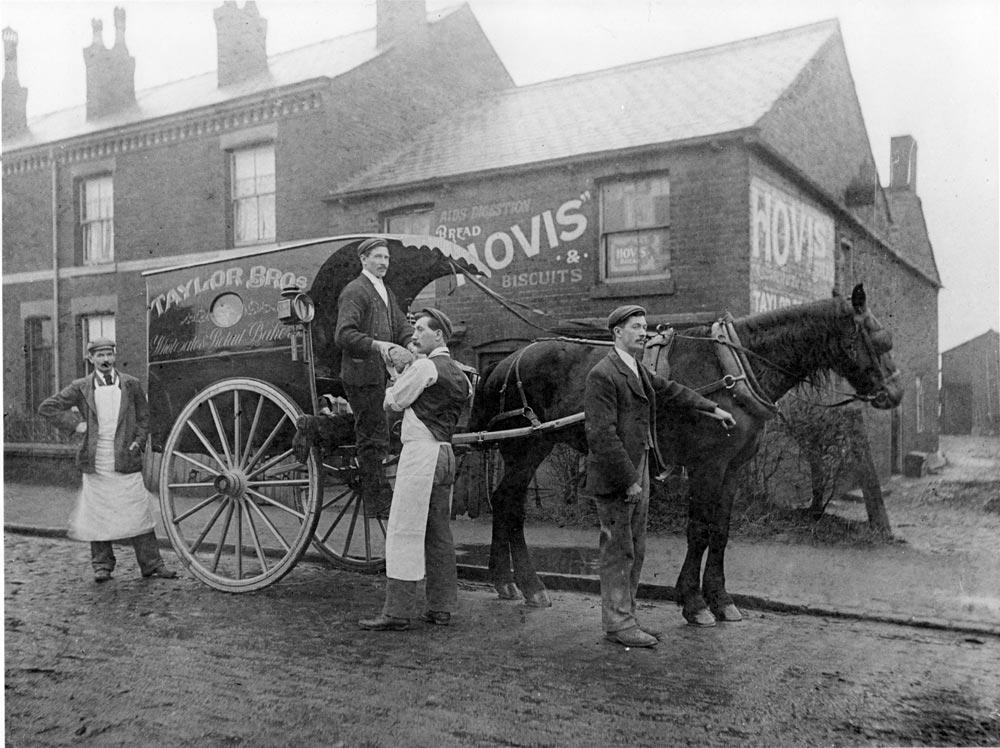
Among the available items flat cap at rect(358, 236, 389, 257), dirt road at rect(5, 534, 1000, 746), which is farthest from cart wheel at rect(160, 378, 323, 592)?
flat cap at rect(358, 236, 389, 257)

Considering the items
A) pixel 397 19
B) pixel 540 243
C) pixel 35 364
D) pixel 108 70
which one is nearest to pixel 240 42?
pixel 108 70

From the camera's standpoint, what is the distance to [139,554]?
6172mm

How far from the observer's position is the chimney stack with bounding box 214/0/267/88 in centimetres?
755

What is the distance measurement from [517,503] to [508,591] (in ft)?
1.97

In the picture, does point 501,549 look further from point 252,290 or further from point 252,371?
point 252,290

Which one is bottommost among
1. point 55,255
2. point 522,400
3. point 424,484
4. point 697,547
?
point 697,547

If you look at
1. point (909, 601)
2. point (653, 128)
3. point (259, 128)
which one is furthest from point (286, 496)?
point (909, 601)

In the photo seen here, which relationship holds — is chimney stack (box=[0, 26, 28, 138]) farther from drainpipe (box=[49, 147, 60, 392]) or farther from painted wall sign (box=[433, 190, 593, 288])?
painted wall sign (box=[433, 190, 593, 288])

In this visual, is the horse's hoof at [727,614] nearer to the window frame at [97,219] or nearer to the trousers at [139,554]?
the trousers at [139,554]

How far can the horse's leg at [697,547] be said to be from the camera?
4.84 metres

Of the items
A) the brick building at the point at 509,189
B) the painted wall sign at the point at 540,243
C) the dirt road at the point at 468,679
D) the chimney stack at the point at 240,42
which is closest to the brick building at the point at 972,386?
the brick building at the point at 509,189

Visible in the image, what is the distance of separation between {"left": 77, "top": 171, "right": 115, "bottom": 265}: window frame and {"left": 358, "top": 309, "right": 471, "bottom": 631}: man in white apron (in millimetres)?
5908

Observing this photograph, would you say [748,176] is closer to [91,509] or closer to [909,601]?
[909,601]

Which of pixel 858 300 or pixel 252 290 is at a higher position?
pixel 252 290
